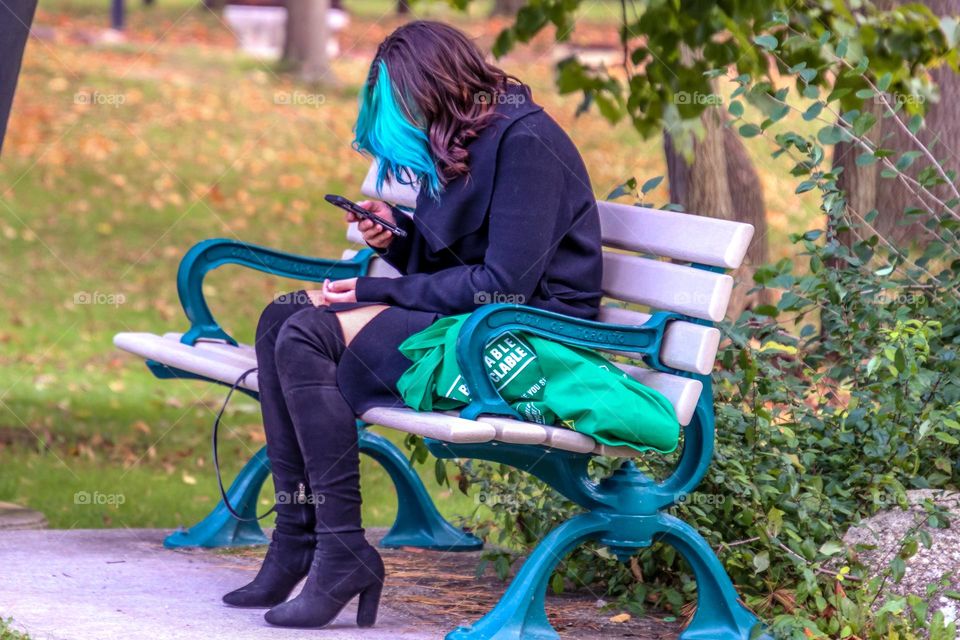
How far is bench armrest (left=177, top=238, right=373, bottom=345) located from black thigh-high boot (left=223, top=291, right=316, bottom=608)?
0.66 m

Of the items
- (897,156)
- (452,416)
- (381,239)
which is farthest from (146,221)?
(452,416)

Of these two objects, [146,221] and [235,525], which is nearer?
[235,525]

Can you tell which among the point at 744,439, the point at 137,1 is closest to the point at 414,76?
the point at 744,439

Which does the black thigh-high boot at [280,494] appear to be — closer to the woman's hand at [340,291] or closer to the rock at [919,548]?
the woman's hand at [340,291]

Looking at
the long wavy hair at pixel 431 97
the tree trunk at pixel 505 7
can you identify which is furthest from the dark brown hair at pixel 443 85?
the tree trunk at pixel 505 7

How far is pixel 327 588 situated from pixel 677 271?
1164 millimetres

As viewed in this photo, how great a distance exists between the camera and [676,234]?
367 cm

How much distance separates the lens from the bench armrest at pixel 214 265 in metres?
4.25

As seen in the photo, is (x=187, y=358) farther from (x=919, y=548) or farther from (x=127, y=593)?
(x=919, y=548)

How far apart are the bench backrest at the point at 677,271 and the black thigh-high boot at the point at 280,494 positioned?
21.6 inches

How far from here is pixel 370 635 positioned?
3389 mm

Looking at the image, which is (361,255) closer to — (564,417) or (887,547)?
(564,417)

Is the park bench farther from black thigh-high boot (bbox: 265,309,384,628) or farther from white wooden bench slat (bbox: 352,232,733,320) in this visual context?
black thigh-high boot (bbox: 265,309,384,628)

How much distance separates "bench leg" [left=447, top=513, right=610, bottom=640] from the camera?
128 inches
